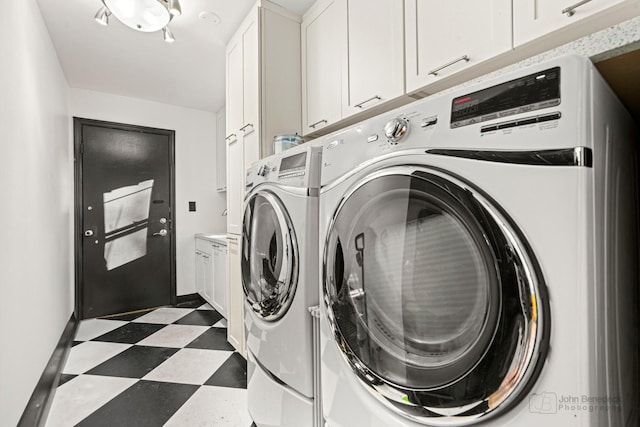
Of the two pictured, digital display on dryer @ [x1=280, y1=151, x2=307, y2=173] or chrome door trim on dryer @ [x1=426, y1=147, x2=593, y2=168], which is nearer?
chrome door trim on dryer @ [x1=426, y1=147, x2=593, y2=168]

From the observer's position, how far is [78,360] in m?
2.16

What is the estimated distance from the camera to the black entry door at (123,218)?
3.05 meters

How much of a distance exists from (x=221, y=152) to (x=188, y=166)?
428mm

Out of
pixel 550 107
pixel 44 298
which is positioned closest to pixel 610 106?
pixel 550 107

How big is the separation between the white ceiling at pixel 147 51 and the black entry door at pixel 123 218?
53cm

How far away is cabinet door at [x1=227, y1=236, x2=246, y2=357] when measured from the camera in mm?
2102

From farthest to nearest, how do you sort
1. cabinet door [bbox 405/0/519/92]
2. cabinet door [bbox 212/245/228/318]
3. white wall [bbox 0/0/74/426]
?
cabinet door [bbox 212/245/228/318] → white wall [bbox 0/0/74/426] → cabinet door [bbox 405/0/519/92]

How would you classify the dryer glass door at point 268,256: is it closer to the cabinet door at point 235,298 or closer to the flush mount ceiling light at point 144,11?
the cabinet door at point 235,298

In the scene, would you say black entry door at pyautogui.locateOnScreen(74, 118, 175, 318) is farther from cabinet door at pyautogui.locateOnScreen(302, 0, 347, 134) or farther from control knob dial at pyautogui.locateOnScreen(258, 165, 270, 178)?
control knob dial at pyautogui.locateOnScreen(258, 165, 270, 178)

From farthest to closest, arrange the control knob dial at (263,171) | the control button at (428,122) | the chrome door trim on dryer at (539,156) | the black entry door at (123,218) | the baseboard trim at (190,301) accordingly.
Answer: the baseboard trim at (190,301), the black entry door at (123,218), the control knob dial at (263,171), the control button at (428,122), the chrome door trim on dryer at (539,156)

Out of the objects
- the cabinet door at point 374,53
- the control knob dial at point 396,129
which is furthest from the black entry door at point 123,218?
the control knob dial at point 396,129

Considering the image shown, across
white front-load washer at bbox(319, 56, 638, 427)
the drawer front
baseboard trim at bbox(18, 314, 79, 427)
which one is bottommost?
baseboard trim at bbox(18, 314, 79, 427)

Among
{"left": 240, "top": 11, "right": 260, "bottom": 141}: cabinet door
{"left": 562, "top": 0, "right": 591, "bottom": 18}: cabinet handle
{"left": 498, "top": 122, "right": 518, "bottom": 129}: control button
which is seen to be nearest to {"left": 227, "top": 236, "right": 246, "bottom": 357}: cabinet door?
{"left": 240, "top": 11, "right": 260, "bottom": 141}: cabinet door

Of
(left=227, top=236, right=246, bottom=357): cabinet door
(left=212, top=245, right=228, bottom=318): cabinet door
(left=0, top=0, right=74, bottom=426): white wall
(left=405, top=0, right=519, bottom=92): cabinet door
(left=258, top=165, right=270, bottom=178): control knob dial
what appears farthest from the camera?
(left=212, top=245, right=228, bottom=318): cabinet door
